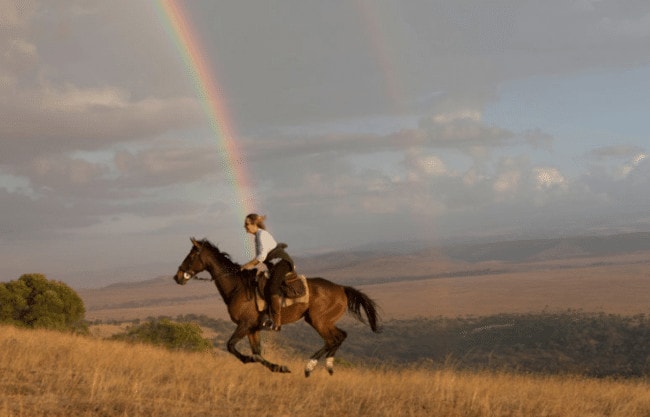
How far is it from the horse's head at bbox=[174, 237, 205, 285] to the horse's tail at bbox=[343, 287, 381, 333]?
10.9 feet

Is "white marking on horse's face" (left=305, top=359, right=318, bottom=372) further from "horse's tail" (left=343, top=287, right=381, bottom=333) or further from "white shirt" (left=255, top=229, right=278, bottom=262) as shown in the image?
"white shirt" (left=255, top=229, right=278, bottom=262)

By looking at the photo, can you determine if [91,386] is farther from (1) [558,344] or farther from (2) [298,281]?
(1) [558,344]

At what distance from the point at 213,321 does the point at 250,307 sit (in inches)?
3794

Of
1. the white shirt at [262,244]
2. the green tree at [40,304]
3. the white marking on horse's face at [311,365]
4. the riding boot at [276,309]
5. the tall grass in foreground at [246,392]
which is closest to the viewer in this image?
the tall grass in foreground at [246,392]

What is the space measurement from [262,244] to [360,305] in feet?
11.0

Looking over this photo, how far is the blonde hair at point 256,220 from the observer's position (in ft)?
50.4

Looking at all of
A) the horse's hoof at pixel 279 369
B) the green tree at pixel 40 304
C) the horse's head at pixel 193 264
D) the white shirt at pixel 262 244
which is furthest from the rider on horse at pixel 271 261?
the green tree at pixel 40 304

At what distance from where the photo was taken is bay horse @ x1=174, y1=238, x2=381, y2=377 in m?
15.9

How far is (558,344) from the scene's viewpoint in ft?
301

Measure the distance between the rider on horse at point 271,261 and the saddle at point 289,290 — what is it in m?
0.09

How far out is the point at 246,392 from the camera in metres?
13.9

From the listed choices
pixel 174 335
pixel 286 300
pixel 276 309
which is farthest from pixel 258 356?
pixel 174 335

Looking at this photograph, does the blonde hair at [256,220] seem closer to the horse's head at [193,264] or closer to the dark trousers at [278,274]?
the dark trousers at [278,274]

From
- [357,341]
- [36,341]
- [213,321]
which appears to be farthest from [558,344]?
[36,341]
